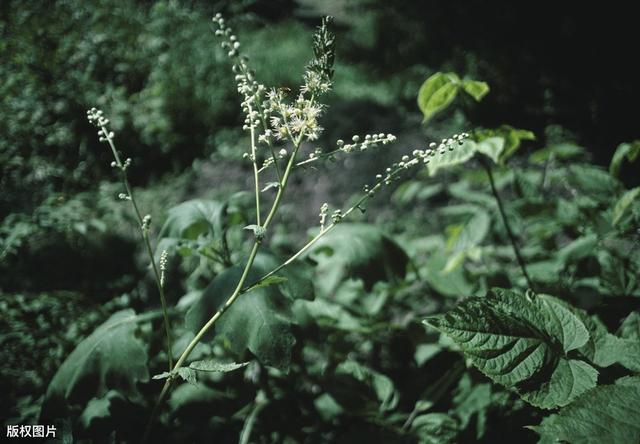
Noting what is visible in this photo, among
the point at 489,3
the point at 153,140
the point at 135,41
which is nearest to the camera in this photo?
the point at 153,140

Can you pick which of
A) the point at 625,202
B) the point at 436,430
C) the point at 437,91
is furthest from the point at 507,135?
the point at 436,430

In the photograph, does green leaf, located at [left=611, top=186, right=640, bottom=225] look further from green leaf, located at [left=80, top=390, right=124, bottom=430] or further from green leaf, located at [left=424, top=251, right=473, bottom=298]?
green leaf, located at [left=80, top=390, right=124, bottom=430]

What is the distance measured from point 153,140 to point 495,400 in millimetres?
4648

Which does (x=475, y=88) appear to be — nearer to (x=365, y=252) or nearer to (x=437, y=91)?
(x=437, y=91)

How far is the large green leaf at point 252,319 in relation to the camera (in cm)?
135

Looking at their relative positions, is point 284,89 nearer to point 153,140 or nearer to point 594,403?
point 594,403

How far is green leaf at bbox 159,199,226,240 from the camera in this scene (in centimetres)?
176

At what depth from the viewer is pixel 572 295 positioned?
1.94m

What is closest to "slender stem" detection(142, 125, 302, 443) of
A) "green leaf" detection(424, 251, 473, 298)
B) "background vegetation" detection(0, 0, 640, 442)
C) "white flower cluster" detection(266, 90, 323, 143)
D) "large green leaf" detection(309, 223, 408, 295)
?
"white flower cluster" detection(266, 90, 323, 143)

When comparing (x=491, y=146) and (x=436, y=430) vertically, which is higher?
(x=491, y=146)

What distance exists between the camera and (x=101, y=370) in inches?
58.2

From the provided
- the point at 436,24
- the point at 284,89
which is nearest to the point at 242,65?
Answer: the point at 284,89

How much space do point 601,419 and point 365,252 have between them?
1.10 meters

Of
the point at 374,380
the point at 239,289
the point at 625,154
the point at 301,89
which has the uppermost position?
the point at 301,89
